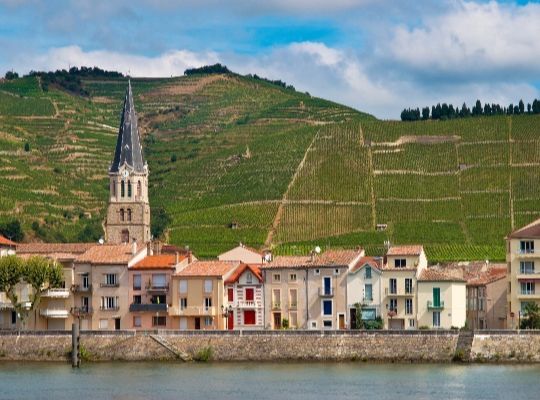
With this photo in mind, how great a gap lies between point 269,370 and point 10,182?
262ft

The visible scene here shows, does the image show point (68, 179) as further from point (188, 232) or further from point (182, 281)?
point (182, 281)

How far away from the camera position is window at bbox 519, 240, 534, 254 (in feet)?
319

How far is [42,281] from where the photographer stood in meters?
97.6

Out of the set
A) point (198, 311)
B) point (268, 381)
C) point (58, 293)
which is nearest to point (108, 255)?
point (58, 293)

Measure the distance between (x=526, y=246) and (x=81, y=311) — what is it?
22341 millimetres

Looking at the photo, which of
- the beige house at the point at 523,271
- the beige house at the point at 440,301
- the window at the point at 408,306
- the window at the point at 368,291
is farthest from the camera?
the beige house at the point at 523,271

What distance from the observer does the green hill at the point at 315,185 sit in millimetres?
143375

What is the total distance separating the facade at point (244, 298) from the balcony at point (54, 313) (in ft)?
27.2

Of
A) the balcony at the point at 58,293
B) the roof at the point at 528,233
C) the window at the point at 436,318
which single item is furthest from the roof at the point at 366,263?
the balcony at the point at 58,293

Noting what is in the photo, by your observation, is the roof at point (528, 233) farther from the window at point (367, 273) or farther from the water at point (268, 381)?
the water at point (268, 381)

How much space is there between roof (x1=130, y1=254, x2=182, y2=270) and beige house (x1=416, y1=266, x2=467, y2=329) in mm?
12723

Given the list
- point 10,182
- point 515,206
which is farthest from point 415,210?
point 10,182

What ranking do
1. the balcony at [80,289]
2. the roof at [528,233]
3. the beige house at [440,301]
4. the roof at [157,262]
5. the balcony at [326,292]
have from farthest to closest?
the balcony at [80,289], the roof at [157,262], the balcony at [326,292], the roof at [528,233], the beige house at [440,301]

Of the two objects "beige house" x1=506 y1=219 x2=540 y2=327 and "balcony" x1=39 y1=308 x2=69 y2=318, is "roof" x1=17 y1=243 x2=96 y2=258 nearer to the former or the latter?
"balcony" x1=39 y1=308 x2=69 y2=318
